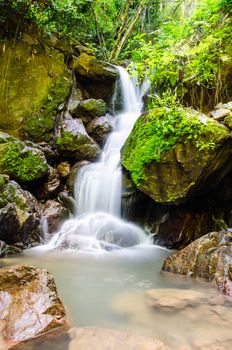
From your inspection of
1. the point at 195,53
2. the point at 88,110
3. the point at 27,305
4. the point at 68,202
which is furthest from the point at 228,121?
the point at 88,110

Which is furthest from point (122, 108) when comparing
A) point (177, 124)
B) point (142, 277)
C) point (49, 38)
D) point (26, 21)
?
point (142, 277)

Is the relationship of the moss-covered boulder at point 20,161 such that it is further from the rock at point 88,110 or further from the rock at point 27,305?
the rock at point 27,305

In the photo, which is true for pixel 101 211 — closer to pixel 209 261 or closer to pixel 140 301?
pixel 209 261

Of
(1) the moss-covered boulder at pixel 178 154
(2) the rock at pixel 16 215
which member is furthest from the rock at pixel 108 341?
(1) the moss-covered boulder at pixel 178 154

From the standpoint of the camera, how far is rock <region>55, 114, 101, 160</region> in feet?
25.8

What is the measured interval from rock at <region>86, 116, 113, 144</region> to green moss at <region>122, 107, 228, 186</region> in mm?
2128

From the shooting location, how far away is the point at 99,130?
8.47 metres

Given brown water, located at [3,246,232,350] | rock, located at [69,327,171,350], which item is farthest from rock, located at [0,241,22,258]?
rock, located at [69,327,171,350]

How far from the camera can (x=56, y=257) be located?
16.9 feet

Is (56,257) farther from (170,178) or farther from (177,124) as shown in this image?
(177,124)

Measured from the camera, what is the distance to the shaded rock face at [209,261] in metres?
3.65

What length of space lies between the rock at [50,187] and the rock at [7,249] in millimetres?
1838

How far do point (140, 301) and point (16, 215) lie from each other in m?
3.00

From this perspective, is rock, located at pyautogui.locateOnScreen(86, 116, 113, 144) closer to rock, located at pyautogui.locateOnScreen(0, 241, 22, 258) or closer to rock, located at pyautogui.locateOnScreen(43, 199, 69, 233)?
rock, located at pyautogui.locateOnScreen(43, 199, 69, 233)
